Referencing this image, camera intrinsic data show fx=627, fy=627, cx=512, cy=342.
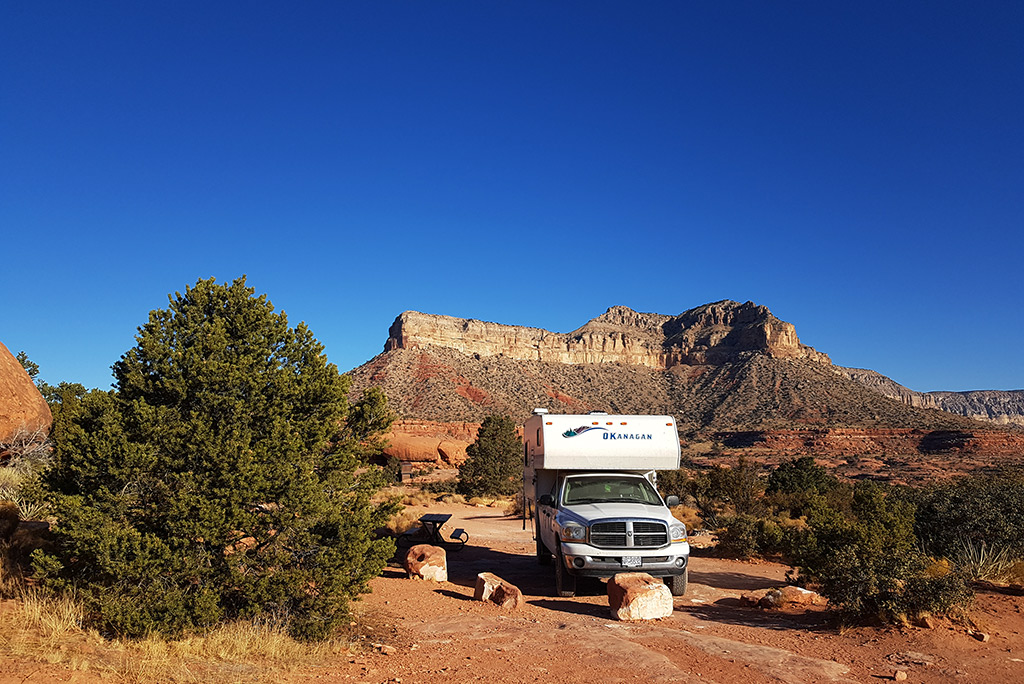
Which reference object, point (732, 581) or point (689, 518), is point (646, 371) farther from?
point (732, 581)

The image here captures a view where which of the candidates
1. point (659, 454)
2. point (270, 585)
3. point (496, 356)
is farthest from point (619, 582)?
point (496, 356)

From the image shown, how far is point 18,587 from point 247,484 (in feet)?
10.5

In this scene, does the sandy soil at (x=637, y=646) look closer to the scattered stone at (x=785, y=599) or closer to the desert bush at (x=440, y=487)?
the scattered stone at (x=785, y=599)

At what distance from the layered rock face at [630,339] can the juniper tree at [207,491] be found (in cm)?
9253

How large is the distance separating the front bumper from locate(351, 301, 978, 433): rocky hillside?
5740cm

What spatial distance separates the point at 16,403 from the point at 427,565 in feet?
32.5

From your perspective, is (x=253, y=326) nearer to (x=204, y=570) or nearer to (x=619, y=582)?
(x=204, y=570)

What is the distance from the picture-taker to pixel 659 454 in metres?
12.0

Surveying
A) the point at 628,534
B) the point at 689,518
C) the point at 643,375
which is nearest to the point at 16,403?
the point at 628,534

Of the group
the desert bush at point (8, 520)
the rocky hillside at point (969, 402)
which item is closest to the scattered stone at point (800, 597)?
the desert bush at point (8, 520)

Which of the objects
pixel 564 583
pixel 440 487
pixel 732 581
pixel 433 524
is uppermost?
pixel 433 524

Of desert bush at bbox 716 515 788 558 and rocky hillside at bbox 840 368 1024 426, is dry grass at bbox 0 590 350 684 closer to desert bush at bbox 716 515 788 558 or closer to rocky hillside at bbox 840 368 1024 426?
desert bush at bbox 716 515 788 558

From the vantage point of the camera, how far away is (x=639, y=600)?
8.53 metres

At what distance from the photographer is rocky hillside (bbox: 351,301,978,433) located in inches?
2965
